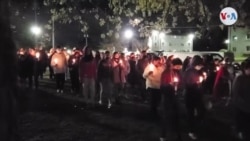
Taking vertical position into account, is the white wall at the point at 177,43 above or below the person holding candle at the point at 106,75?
above

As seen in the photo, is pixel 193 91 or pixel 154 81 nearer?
pixel 193 91

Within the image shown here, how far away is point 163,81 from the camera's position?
38.0 feet

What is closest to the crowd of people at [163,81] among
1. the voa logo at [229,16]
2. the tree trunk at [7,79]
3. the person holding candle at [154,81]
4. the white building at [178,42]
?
the person holding candle at [154,81]

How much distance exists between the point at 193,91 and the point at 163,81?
2.66 ft

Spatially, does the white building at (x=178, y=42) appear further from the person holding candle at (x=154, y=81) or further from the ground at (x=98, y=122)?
the person holding candle at (x=154, y=81)

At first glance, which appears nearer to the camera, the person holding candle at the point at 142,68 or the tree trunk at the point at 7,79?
the tree trunk at the point at 7,79

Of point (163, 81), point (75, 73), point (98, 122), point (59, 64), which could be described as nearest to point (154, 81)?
point (98, 122)

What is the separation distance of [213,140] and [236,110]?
2102mm

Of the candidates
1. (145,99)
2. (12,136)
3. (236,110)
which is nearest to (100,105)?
(145,99)

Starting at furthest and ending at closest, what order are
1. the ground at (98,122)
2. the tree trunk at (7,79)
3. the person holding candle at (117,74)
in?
the person holding candle at (117,74)
the ground at (98,122)
the tree trunk at (7,79)

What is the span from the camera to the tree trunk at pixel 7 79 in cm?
434

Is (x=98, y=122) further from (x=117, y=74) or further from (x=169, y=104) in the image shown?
(x=117, y=74)

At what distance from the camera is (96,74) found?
55.6 feet

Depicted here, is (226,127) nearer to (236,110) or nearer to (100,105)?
(236,110)
